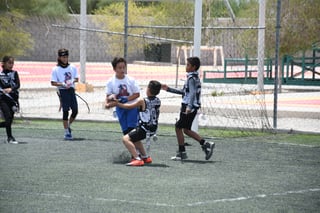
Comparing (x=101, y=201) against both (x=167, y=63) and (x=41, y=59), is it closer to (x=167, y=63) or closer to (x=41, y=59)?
(x=167, y=63)

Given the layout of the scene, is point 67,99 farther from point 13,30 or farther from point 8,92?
point 13,30

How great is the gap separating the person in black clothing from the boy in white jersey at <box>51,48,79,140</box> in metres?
0.73

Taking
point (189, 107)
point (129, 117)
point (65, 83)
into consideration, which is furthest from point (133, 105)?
point (65, 83)

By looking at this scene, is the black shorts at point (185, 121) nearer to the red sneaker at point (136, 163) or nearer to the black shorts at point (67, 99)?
the red sneaker at point (136, 163)

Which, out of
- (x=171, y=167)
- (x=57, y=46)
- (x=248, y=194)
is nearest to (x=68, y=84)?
(x=171, y=167)

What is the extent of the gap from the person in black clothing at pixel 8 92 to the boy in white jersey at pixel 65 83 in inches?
28.8

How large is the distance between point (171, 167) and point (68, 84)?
413 cm

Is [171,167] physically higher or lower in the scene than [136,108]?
lower

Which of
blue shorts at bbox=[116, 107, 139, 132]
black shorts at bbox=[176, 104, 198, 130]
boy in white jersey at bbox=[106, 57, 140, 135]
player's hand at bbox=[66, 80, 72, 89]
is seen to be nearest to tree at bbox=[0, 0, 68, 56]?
player's hand at bbox=[66, 80, 72, 89]

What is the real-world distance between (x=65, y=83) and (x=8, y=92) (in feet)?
3.57

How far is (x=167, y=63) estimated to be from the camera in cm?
4484

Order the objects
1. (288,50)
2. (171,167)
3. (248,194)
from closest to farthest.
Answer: (248,194) < (171,167) < (288,50)

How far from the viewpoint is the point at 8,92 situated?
14906 millimetres

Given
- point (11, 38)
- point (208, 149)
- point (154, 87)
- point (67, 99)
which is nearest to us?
point (154, 87)
